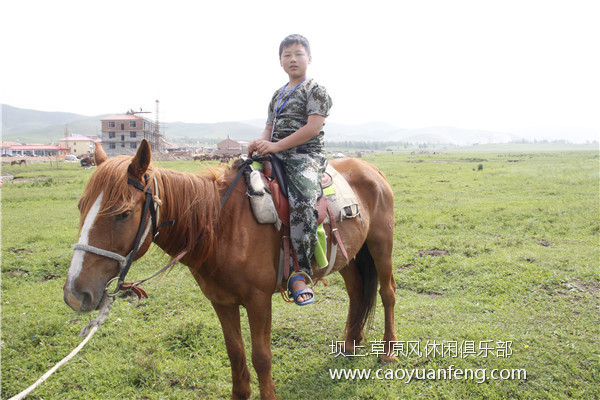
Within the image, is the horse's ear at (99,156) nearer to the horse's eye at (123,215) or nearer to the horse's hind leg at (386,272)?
the horse's eye at (123,215)

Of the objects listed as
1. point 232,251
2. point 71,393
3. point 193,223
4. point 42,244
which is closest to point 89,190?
point 193,223

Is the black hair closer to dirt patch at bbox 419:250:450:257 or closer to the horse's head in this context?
the horse's head

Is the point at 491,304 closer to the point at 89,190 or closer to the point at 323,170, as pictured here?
→ the point at 323,170

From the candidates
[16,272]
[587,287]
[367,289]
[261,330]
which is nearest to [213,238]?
[261,330]

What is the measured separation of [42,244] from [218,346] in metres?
6.96

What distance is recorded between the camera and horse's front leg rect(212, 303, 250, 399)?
3439 millimetres

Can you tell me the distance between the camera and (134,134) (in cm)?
7006

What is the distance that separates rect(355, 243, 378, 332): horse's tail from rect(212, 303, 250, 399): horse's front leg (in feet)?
5.59

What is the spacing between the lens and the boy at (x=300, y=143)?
3.14m

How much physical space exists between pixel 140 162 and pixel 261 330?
1.73m

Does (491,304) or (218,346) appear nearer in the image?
(218,346)

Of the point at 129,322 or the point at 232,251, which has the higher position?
the point at 232,251

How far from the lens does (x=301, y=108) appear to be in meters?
3.41

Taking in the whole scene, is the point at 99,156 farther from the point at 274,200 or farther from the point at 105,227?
the point at 274,200
